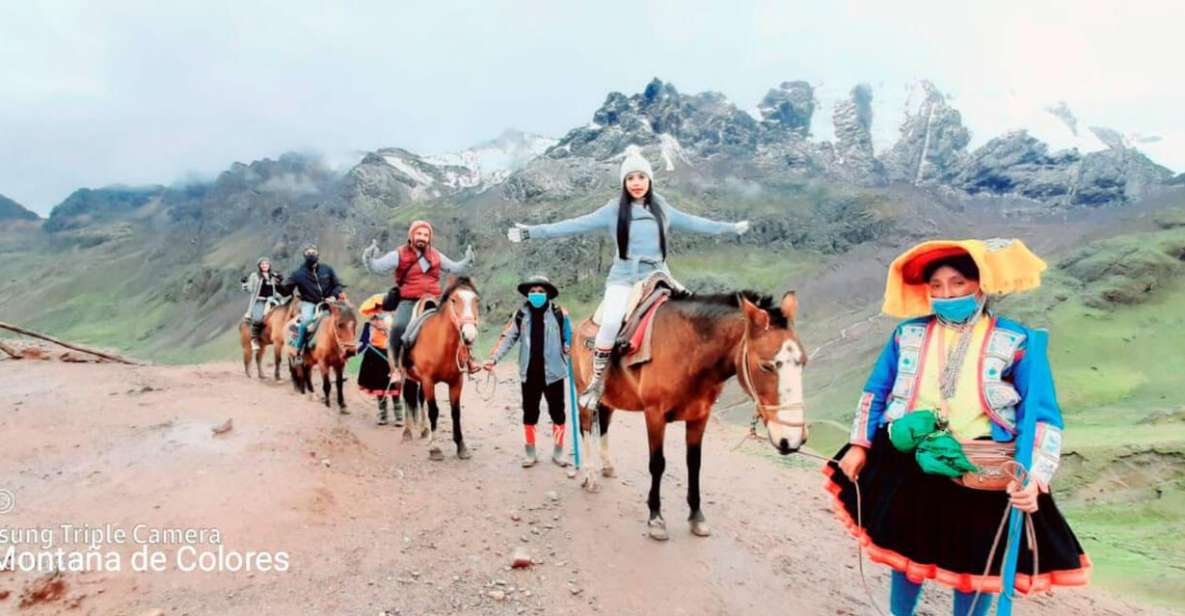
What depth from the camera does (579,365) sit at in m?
7.00

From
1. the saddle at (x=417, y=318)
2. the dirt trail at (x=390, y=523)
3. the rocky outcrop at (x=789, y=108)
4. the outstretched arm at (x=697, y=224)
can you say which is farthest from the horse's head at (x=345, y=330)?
the rocky outcrop at (x=789, y=108)

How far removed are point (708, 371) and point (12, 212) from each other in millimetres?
244189

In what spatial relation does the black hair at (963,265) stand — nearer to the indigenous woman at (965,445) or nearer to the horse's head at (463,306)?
the indigenous woman at (965,445)

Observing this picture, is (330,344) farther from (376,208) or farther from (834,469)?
(376,208)

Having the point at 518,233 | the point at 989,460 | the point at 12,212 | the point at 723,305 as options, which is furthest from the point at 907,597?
the point at 12,212

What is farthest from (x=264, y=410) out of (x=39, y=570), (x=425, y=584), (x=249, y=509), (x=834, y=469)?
(x=834, y=469)

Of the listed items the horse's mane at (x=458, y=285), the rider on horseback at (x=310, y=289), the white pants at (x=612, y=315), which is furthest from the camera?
the rider on horseback at (x=310, y=289)

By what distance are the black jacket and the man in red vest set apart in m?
3.44

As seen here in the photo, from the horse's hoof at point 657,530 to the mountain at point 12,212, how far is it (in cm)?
23761

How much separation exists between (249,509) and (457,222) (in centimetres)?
5255

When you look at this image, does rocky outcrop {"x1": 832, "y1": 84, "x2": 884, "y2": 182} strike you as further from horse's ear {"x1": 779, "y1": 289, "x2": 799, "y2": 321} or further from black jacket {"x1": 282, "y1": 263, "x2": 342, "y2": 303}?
horse's ear {"x1": 779, "y1": 289, "x2": 799, "y2": 321}

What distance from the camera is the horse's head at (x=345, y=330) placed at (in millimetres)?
10523

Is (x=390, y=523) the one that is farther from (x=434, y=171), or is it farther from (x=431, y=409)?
(x=434, y=171)

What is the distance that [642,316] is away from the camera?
558 centimetres
